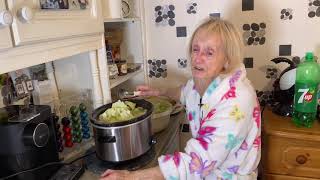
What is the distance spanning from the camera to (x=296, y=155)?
4.15ft

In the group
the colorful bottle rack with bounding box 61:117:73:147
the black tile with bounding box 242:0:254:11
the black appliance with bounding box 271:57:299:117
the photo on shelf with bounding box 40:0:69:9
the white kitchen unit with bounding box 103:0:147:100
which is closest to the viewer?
the photo on shelf with bounding box 40:0:69:9

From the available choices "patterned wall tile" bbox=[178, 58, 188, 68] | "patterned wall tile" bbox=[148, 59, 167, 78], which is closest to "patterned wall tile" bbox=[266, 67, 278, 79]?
"patterned wall tile" bbox=[178, 58, 188, 68]

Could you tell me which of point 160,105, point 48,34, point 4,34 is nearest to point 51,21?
point 48,34

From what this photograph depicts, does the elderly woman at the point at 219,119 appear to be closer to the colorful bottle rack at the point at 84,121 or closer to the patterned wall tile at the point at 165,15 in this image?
the colorful bottle rack at the point at 84,121

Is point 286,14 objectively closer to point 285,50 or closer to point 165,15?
point 285,50

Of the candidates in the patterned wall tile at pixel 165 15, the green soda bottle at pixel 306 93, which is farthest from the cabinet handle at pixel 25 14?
the green soda bottle at pixel 306 93

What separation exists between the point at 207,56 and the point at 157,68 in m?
0.76

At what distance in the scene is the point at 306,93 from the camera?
126 cm

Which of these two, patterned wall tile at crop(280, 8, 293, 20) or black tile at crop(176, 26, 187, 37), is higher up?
patterned wall tile at crop(280, 8, 293, 20)

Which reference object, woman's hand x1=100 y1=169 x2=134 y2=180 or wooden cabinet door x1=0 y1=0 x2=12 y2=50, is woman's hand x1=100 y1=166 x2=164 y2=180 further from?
wooden cabinet door x1=0 y1=0 x2=12 y2=50

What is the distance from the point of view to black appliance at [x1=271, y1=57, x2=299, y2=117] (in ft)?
4.49

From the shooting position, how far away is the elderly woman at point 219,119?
0.84 metres

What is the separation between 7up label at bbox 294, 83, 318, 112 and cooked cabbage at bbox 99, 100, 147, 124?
2.34ft

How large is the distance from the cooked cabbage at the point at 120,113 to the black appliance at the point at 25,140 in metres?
0.19
